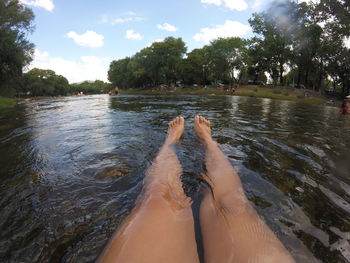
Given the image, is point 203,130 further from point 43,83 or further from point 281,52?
point 43,83

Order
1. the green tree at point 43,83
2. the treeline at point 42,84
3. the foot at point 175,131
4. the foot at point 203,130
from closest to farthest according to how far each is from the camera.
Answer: the foot at point 203,130
the foot at point 175,131
the treeline at point 42,84
the green tree at point 43,83

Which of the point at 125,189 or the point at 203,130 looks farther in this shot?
the point at 203,130

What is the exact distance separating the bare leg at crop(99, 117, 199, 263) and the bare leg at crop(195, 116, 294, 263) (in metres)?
0.12

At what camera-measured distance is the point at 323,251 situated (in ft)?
4.64

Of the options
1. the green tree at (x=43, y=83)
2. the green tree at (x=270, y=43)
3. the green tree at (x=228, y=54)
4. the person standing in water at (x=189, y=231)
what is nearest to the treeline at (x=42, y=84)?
the green tree at (x=43, y=83)

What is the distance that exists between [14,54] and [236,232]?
2459 centimetres

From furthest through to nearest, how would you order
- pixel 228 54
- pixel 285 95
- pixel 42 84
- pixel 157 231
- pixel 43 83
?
1. pixel 43 83
2. pixel 42 84
3. pixel 228 54
4. pixel 285 95
5. pixel 157 231

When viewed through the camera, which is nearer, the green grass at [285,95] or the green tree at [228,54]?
the green grass at [285,95]

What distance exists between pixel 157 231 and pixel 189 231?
0.24 meters

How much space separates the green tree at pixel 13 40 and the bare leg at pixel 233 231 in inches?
918

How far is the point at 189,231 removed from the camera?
144 centimetres

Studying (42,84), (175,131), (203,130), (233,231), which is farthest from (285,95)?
(42,84)

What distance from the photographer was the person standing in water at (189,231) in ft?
3.85

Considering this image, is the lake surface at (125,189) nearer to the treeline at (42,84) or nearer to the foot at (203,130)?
the foot at (203,130)
